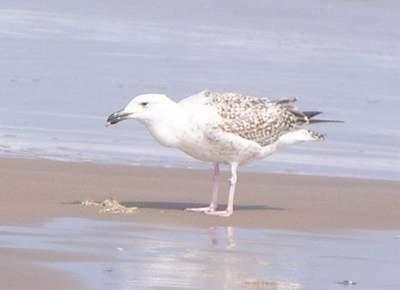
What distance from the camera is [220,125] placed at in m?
11.8

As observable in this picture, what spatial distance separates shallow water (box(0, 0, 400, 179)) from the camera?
14414 mm

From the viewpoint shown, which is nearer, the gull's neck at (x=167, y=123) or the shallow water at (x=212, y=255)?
the shallow water at (x=212, y=255)

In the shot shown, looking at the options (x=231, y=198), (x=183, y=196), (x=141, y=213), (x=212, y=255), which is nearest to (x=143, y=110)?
(x=141, y=213)

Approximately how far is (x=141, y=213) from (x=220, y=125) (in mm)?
984

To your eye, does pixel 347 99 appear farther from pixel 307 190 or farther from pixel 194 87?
pixel 307 190

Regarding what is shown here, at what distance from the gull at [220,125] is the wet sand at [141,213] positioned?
1.35 ft

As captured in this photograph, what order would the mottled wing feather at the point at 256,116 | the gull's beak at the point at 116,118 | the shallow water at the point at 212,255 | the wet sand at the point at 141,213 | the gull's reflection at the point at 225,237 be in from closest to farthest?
the shallow water at the point at 212,255
the wet sand at the point at 141,213
the gull's reflection at the point at 225,237
the gull's beak at the point at 116,118
the mottled wing feather at the point at 256,116

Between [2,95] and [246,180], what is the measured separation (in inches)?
163

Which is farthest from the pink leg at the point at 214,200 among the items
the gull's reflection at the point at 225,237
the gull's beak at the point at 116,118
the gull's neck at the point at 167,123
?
the gull's beak at the point at 116,118

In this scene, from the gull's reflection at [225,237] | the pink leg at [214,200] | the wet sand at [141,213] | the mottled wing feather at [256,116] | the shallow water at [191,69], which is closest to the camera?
the wet sand at [141,213]

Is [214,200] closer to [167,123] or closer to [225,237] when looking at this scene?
[167,123]

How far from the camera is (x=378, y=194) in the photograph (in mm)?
12703

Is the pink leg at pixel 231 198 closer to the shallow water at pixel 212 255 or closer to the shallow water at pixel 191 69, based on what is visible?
the shallow water at pixel 212 255

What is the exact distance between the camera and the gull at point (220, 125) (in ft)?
38.1
